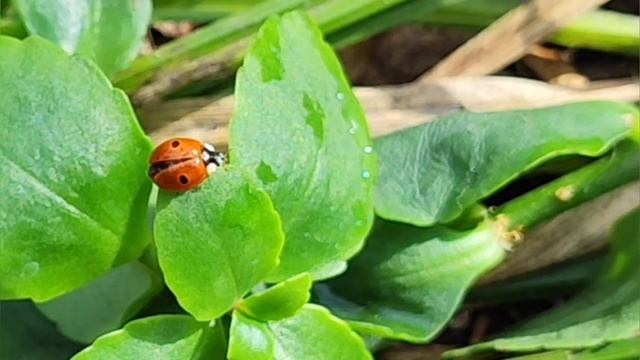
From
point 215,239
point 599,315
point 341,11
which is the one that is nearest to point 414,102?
point 341,11

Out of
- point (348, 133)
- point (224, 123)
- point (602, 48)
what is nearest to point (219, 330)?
point (348, 133)

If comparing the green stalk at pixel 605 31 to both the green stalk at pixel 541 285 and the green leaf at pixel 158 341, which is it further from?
the green leaf at pixel 158 341

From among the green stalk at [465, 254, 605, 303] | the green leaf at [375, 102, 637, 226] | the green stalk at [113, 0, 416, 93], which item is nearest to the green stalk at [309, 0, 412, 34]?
the green stalk at [113, 0, 416, 93]

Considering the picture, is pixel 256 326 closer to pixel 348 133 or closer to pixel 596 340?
pixel 348 133

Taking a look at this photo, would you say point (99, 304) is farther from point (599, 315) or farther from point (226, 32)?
point (599, 315)

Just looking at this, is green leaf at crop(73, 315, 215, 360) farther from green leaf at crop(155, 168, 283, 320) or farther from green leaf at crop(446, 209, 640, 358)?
green leaf at crop(446, 209, 640, 358)
